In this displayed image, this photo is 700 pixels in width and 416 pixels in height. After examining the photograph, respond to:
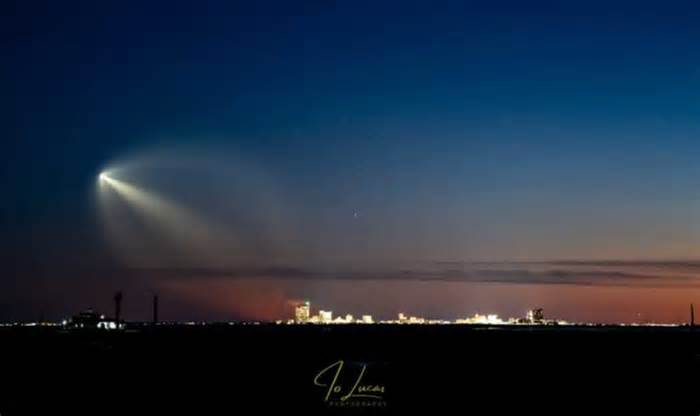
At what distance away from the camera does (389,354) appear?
496 ft

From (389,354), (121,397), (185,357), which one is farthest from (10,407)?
(389,354)

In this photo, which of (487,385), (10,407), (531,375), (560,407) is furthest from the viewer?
(531,375)

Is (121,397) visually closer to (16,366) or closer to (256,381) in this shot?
(256,381)

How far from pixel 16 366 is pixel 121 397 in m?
33.4

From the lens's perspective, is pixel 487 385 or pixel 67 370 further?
pixel 67 370

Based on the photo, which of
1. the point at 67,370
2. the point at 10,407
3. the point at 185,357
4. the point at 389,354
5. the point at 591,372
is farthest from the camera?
the point at 389,354

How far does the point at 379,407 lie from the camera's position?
171 ft

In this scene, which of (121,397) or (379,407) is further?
(121,397)

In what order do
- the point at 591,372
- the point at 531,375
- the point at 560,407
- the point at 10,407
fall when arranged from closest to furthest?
the point at 10,407, the point at 560,407, the point at 531,375, the point at 591,372

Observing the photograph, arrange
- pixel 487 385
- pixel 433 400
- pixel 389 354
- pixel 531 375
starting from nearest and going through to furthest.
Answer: pixel 433 400 < pixel 487 385 < pixel 531 375 < pixel 389 354

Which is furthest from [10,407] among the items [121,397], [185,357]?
[185,357]

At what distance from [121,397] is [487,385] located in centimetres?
3738

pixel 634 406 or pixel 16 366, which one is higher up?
pixel 16 366

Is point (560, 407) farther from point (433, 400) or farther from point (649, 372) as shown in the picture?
point (649, 372)
